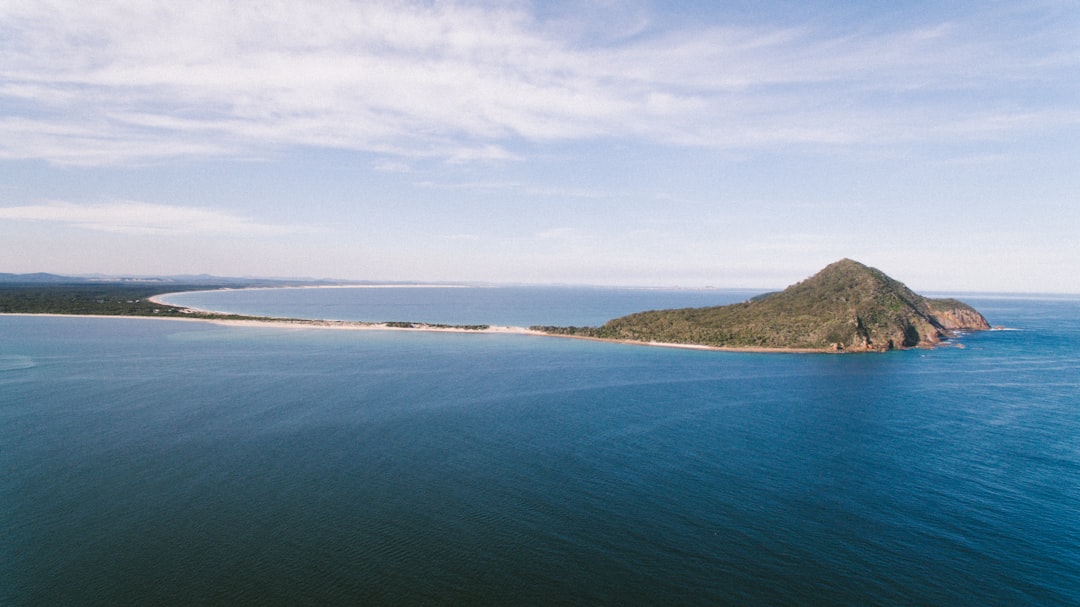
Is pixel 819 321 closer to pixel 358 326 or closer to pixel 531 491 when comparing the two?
pixel 531 491

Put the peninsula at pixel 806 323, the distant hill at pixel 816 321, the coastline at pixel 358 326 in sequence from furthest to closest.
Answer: the coastline at pixel 358 326, the peninsula at pixel 806 323, the distant hill at pixel 816 321

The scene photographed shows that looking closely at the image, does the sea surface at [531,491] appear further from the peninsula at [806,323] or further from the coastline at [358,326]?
the coastline at [358,326]

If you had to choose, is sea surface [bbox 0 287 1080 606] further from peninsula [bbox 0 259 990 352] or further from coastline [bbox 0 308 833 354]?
coastline [bbox 0 308 833 354]

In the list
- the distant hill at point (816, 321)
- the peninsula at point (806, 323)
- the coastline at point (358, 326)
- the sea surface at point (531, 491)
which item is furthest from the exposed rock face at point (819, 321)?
the sea surface at point (531, 491)

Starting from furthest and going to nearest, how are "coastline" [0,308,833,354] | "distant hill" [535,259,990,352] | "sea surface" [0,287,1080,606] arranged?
"coastline" [0,308,833,354] < "distant hill" [535,259,990,352] < "sea surface" [0,287,1080,606]

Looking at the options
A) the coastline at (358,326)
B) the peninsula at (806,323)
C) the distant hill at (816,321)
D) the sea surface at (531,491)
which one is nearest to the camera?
the sea surface at (531,491)

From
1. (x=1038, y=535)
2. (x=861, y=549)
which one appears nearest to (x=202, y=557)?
(x=861, y=549)

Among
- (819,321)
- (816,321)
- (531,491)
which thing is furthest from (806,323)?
(531,491)

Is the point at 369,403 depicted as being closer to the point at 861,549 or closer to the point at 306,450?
the point at 306,450

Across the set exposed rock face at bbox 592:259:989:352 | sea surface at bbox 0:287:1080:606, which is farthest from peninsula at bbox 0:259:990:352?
sea surface at bbox 0:287:1080:606
